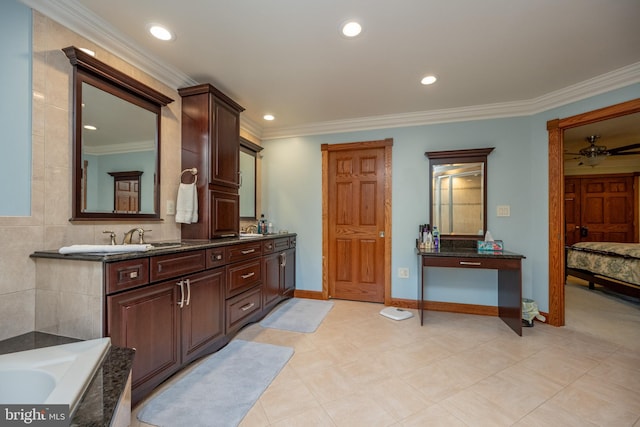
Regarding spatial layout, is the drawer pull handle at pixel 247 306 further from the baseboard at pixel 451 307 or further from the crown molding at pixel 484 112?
the crown molding at pixel 484 112

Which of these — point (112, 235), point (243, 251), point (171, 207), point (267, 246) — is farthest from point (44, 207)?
point (267, 246)

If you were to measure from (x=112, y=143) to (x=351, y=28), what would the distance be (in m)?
1.90

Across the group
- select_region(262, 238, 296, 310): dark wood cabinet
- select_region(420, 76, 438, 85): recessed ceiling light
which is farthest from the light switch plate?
select_region(262, 238, 296, 310): dark wood cabinet

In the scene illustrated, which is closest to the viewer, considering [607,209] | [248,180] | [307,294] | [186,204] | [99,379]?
[99,379]

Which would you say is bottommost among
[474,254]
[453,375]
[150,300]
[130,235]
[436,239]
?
[453,375]

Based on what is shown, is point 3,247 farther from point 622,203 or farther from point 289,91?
point 622,203

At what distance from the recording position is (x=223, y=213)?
265cm

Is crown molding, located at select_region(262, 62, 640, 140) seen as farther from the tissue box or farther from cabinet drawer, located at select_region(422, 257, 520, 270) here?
cabinet drawer, located at select_region(422, 257, 520, 270)

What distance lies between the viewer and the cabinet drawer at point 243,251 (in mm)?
2361

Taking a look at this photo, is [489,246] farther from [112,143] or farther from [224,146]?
[112,143]

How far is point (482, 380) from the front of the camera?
188cm

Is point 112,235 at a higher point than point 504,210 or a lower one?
lower

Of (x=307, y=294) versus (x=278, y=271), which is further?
(x=307, y=294)

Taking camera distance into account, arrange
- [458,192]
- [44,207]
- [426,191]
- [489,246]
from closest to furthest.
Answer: [44,207]
[489,246]
[458,192]
[426,191]
